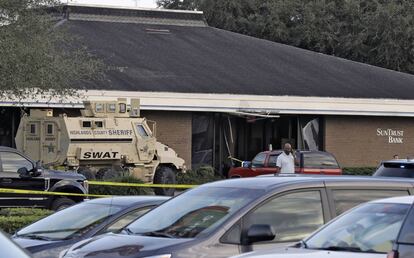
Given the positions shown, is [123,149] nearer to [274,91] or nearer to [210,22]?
[274,91]

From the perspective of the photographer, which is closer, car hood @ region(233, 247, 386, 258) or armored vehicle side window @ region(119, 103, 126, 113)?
car hood @ region(233, 247, 386, 258)

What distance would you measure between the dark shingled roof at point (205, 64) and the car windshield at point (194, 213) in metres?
23.6

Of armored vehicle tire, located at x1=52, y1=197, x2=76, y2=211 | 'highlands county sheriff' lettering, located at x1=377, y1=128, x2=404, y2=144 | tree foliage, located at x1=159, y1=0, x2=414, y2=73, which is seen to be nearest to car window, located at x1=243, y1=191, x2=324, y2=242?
armored vehicle tire, located at x1=52, y1=197, x2=76, y2=211

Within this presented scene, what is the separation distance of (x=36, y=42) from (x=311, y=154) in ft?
37.5

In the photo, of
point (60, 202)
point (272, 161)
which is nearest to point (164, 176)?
point (272, 161)

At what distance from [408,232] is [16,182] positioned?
49.5 ft

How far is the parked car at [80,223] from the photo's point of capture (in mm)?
10883

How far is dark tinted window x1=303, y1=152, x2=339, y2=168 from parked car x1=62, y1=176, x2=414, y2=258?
65.7 ft

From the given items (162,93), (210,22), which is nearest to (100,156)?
(162,93)

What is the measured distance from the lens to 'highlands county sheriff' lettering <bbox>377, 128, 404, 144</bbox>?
3962 cm

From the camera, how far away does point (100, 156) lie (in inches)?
1134

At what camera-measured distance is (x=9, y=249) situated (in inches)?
223

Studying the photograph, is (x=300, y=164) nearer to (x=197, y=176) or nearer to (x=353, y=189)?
(x=197, y=176)

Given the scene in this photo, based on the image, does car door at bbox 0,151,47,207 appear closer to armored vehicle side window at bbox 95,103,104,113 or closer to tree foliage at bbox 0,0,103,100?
tree foliage at bbox 0,0,103,100
